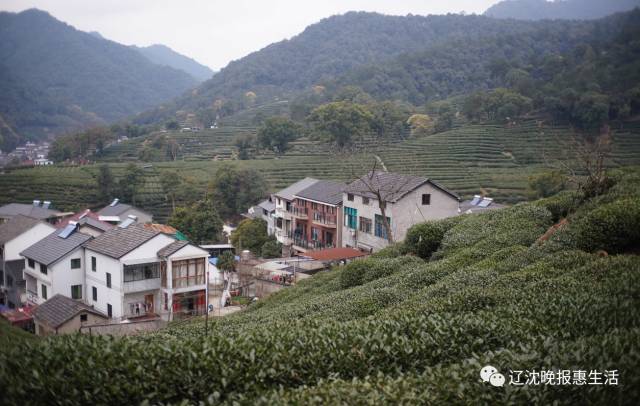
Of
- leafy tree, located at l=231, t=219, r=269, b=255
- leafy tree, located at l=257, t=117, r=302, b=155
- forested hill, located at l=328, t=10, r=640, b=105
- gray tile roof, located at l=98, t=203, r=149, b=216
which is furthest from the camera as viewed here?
Answer: forested hill, located at l=328, t=10, r=640, b=105

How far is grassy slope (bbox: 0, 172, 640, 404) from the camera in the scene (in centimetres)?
593

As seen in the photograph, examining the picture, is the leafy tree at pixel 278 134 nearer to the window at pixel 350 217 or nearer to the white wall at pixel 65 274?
the window at pixel 350 217

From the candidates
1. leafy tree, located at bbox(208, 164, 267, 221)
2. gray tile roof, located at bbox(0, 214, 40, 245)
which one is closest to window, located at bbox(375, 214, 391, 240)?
leafy tree, located at bbox(208, 164, 267, 221)

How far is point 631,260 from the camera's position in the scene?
32.6ft

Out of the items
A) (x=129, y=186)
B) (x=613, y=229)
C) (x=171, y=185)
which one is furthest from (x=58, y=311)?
(x=129, y=186)

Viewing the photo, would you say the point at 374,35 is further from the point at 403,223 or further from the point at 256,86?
the point at 403,223

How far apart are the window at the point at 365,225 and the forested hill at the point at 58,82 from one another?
98.7m

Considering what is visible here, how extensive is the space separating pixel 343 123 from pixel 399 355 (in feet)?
179

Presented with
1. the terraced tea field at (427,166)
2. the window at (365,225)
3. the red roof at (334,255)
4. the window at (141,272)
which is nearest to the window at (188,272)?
the window at (141,272)

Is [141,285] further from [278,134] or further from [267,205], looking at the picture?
[278,134]

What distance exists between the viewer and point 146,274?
76.6 ft

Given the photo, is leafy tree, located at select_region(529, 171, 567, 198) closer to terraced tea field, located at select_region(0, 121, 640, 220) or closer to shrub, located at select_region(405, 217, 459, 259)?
terraced tea field, located at select_region(0, 121, 640, 220)

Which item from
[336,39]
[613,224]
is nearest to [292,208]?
[613,224]

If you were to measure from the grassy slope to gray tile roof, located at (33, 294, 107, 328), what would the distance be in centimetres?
1482
